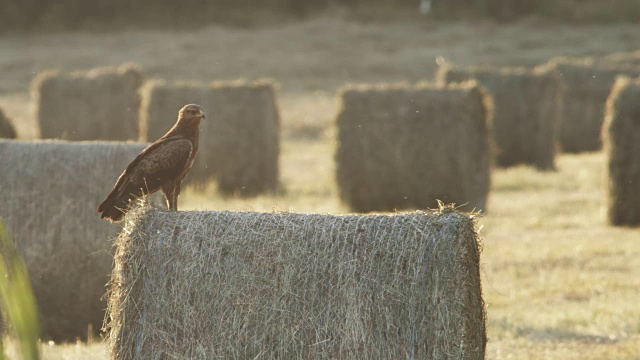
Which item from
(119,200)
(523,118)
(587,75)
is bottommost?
(119,200)

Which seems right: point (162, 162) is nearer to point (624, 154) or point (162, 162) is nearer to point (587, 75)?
point (624, 154)

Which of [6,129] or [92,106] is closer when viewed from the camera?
[6,129]

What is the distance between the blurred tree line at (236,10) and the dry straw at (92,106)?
2946 cm

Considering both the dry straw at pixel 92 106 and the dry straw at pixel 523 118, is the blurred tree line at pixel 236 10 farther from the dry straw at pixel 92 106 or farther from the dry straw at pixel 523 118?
the dry straw at pixel 92 106

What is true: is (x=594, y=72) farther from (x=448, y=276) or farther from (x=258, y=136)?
(x=448, y=276)

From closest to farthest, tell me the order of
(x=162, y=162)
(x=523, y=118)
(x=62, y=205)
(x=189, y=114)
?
(x=162, y=162)
(x=189, y=114)
(x=62, y=205)
(x=523, y=118)

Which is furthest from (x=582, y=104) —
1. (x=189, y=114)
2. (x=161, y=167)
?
(x=161, y=167)

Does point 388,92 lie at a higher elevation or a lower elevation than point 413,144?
higher

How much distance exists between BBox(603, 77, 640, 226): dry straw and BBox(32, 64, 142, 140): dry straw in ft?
25.6

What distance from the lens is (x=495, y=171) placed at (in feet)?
61.1

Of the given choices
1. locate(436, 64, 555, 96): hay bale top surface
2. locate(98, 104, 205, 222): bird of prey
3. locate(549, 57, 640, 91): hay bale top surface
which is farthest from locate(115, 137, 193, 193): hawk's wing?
locate(549, 57, 640, 91): hay bale top surface

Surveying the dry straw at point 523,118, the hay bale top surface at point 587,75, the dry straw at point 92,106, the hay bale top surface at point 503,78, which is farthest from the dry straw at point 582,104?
the dry straw at point 92,106

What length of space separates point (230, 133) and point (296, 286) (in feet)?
38.2

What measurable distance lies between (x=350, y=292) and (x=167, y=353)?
85cm
